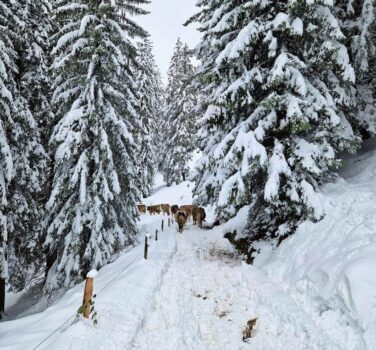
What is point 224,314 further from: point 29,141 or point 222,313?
point 29,141

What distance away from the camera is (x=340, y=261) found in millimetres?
7801

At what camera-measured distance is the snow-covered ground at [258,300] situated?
22.2 ft

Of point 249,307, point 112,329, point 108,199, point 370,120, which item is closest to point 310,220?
point 249,307

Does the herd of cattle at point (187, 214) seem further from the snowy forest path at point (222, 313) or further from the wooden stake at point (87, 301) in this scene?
the wooden stake at point (87, 301)

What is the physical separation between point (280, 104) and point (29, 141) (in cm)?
1123

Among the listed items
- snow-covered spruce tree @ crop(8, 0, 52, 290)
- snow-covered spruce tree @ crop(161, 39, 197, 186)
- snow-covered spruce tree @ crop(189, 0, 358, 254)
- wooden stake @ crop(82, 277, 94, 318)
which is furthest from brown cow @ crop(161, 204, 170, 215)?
wooden stake @ crop(82, 277, 94, 318)

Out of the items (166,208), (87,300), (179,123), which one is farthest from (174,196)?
(87,300)

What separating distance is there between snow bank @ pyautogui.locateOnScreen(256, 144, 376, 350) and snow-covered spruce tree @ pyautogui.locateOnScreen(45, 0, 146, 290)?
6427mm

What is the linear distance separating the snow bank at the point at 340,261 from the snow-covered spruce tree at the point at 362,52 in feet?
7.25

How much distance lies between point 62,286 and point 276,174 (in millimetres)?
9651

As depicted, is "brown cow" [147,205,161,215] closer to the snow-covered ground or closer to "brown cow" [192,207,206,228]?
"brown cow" [192,207,206,228]

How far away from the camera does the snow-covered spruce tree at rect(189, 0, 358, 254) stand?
1062 centimetres

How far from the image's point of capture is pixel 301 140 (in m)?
11.0

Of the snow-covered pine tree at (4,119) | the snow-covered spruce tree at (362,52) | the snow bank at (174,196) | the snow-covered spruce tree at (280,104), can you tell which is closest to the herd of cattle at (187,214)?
the snow bank at (174,196)
